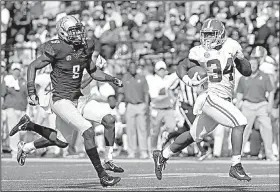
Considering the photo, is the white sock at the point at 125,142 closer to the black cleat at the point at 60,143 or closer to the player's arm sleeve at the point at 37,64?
the black cleat at the point at 60,143

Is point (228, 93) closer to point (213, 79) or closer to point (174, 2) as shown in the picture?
point (213, 79)

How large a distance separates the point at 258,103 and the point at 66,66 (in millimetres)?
6473

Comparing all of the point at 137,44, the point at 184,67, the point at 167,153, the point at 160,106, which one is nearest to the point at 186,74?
the point at 184,67

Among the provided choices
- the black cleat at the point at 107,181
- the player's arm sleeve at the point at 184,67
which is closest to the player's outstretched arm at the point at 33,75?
the black cleat at the point at 107,181

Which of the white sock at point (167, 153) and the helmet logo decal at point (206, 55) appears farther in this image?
the white sock at point (167, 153)

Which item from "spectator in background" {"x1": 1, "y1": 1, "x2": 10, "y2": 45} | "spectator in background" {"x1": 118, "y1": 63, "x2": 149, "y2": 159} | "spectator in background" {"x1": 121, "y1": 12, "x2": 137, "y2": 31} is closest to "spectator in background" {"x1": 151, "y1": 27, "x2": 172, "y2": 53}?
"spectator in background" {"x1": 121, "y1": 12, "x2": 137, "y2": 31}

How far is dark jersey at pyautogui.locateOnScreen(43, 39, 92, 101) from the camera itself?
9.84 m

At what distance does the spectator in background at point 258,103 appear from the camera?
15.7 meters

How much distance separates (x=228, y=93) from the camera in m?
9.95

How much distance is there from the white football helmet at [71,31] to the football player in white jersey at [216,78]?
3.62 feet

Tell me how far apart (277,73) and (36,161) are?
15.3 feet

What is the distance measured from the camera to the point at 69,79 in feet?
33.0

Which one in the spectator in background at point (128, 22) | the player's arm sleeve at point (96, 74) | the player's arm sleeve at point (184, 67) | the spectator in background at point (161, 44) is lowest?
the spectator in background at point (161, 44)

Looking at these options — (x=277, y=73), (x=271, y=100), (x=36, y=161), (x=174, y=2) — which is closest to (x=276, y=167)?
(x=271, y=100)
